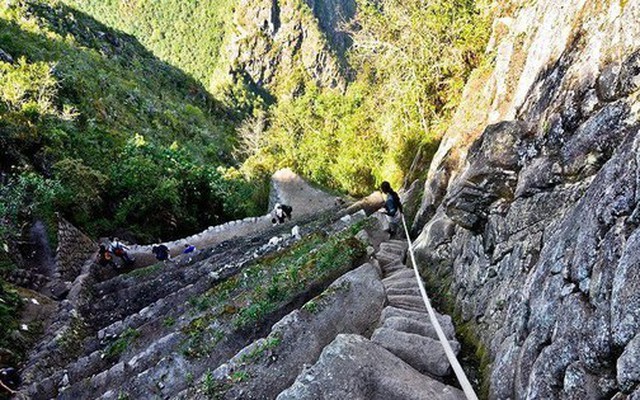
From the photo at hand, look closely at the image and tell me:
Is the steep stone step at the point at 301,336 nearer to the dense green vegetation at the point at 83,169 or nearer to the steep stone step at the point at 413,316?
the steep stone step at the point at 413,316

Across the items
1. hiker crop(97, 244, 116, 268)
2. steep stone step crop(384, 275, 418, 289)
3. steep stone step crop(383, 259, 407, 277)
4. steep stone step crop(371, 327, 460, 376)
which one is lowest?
steep stone step crop(371, 327, 460, 376)

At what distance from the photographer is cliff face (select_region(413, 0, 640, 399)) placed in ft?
9.36

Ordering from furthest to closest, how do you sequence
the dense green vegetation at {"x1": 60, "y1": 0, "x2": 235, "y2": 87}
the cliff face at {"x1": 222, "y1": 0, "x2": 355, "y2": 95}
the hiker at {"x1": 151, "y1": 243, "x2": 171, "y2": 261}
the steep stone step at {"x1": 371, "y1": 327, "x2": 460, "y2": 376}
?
the dense green vegetation at {"x1": 60, "y1": 0, "x2": 235, "y2": 87}
the cliff face at {"x1": 222, "y1": 0, "x2": 355, "y2": 95}
the hiker at {"x1": 151, "y1": 243, "x2": 171, "y2": 261}
the steep stone step at {"x1": 371, "y1": 327, "x2": 460, "y2": 376}

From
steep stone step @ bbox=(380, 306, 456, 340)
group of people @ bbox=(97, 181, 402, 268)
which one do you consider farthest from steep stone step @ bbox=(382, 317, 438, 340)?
group of people @ bbox=(97, 181, 402, 268)

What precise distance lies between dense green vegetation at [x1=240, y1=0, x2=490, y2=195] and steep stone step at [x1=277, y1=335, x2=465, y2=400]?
10.3 m

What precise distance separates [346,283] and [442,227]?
2616 mm

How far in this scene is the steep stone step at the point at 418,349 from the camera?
478 cm

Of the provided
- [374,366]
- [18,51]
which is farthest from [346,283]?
[18,51]

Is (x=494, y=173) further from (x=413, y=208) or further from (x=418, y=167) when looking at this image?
(x=418, y=167)

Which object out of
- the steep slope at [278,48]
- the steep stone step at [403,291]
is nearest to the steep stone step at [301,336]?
the steep stone step at [403,291]

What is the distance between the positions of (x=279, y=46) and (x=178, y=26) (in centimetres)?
4341

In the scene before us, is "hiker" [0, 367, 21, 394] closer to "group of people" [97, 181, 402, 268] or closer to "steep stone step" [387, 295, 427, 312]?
"steep stone step" [387, 295, 427, 312]

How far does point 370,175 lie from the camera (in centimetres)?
2062

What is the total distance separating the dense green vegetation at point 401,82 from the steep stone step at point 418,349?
9.73 metres
